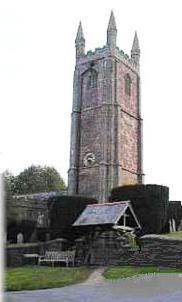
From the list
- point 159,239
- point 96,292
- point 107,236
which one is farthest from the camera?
point 107,236

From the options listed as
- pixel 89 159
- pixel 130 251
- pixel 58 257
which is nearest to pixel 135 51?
pixel 89 159

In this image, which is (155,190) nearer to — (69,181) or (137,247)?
(137,247)

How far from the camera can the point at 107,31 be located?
61219 mm

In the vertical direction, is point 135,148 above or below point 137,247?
above

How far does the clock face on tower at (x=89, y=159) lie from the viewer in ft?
185

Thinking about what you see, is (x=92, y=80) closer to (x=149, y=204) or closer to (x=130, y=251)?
(x=149, y=204)

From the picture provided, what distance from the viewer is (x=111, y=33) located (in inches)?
2384

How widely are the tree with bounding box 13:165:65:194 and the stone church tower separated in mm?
14198

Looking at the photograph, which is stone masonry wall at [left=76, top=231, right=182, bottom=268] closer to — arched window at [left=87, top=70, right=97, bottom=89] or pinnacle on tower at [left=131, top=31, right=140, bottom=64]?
arched window at [left=87, top=70, right=97, bottom=89]

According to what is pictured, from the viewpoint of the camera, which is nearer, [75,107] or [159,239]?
[159,239]

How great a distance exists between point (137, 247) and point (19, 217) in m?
21.7

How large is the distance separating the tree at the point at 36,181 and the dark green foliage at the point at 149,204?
125ft

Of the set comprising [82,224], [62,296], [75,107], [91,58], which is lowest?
[62,296]

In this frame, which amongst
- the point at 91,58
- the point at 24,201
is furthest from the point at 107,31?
the point at 24,201
